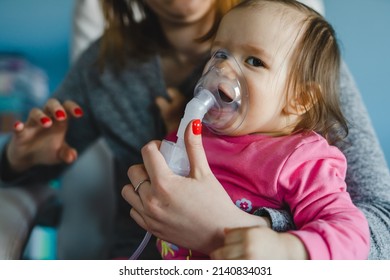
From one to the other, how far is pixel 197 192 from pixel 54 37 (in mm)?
1039

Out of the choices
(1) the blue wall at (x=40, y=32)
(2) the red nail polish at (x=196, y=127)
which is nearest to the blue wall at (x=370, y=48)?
(2) the red nail polish at (x=196, y=127)

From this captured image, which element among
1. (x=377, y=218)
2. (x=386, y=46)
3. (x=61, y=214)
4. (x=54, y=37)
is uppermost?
(x=386, y=46)

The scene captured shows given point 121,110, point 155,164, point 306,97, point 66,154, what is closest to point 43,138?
point 66,154

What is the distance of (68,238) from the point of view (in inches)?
44.0

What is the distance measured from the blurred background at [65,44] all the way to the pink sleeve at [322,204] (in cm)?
30

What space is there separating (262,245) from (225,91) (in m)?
0.21

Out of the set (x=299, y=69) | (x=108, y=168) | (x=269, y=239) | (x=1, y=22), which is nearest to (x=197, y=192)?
(x=269, y=239)

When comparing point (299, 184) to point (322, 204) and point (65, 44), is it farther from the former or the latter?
point (65, 44)

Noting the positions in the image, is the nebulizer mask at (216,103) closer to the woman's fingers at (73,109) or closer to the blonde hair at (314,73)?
the blonde hair at (314,73)

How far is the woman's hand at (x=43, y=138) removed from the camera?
946 millimetres

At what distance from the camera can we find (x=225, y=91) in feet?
2.30

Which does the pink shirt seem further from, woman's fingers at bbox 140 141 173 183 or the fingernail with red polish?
the fingernail with red polish
